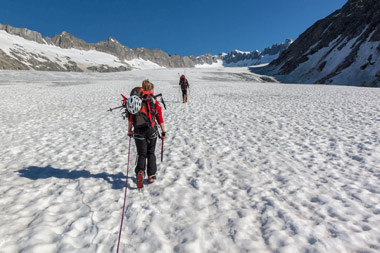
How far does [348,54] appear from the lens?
161 feet

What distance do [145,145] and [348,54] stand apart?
200 ft

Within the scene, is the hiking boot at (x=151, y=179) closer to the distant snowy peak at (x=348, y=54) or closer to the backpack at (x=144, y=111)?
the backpack at (x=144, y=111)

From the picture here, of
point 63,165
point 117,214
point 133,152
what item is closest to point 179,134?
point 133,152

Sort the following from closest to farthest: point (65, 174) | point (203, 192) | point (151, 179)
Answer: point (203, 192)
point (151, 179)
point (65, 174)

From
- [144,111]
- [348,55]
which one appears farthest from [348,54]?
[144,111]

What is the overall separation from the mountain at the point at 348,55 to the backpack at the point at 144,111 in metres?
47.0

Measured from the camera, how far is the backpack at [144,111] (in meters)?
4.84

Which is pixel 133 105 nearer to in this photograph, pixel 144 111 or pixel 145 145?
pixel 144 111

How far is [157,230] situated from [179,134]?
246 inches

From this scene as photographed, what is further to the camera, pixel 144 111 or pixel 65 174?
pixel 65 174

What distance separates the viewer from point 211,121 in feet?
39.7

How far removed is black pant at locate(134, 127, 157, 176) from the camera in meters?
5.02

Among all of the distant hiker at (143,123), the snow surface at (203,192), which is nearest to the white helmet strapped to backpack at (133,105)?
the distant hiker at (143,123)

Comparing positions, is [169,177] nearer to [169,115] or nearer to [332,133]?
[332,133]
